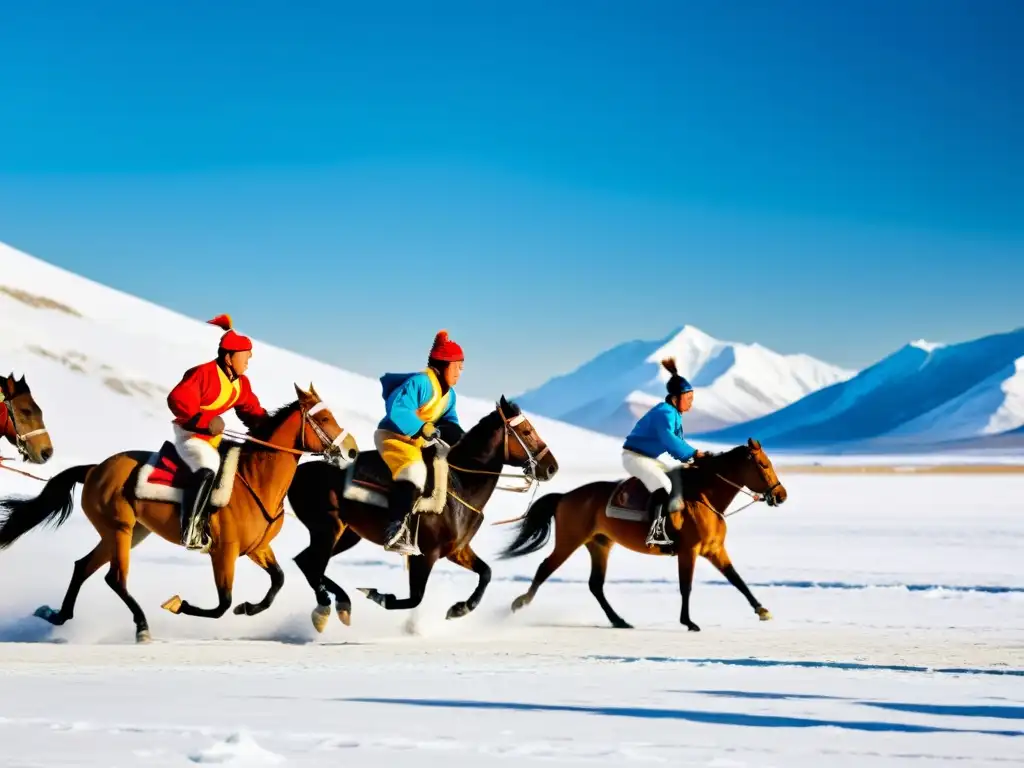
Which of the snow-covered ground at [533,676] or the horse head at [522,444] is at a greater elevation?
the horse head at [522,444]

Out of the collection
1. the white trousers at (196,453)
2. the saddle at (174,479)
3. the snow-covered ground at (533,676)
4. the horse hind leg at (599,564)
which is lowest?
the snow-covered ground at (533,676)

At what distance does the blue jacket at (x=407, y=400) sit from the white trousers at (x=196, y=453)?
146 cm

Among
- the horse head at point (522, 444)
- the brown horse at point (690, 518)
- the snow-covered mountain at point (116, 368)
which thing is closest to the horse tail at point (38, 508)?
the horse head at point (522, 444)

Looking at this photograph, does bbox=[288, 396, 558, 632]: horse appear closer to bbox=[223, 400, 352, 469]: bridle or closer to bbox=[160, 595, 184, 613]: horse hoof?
bbox=[223, 400, 352, 469]: bridle

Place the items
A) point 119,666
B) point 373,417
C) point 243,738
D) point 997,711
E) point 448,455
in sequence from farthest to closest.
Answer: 1. point 373,417
2. point 448,455
3. point 119,666
4. point 997,711
5. point 243,738

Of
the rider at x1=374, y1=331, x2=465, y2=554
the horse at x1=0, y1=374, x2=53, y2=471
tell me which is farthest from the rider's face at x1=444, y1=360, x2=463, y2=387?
the horse at x1=0, y1=374, x2=53, y2=471

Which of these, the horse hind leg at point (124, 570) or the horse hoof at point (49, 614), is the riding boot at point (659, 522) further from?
the horse hoof at point (49, 614)

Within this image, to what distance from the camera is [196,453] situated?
12.2m

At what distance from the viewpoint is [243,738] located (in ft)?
23.5

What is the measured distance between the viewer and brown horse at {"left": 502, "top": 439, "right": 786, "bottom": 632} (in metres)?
13.9

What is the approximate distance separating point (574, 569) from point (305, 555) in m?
9.19

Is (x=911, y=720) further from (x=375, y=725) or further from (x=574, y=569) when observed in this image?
(x=574, y=569)

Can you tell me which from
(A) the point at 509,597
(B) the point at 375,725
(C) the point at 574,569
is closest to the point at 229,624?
(A) the point at 509,597

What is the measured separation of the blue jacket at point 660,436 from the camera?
548 inches
